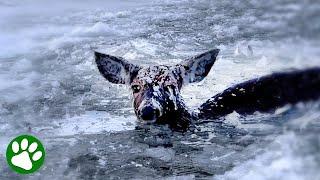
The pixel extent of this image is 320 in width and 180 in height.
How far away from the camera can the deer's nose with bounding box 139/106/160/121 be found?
54.7 inches

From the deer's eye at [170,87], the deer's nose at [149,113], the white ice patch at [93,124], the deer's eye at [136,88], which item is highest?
the deer's eye at [170,87]

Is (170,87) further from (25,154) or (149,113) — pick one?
(25,154)

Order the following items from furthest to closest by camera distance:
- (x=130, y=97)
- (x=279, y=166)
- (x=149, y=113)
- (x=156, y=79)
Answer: (x=130, y=97), (x=156, y=79), (x=149, y=113), (x=279, y=166)

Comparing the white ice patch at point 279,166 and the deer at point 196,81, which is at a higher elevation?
the deer at point 196,81

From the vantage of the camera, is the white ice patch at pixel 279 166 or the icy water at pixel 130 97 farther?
the icy water at pixel 130 97

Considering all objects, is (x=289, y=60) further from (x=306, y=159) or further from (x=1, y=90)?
(x=1, y=90)

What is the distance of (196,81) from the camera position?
1.61 metres

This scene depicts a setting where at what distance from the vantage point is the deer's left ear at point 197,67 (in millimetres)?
1585

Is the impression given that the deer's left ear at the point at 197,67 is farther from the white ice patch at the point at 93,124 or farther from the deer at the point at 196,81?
the white ice patch at the point at 93,124

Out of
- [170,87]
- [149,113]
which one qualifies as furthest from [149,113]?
[170,87]

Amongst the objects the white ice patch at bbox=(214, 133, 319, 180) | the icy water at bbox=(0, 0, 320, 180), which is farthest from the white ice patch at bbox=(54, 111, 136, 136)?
the white ice patch at bbox=(214, 133, 319, 180)

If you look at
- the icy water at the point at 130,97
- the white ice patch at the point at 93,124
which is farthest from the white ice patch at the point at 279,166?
the white ice patch at the point at 93,124

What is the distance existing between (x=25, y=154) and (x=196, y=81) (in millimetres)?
528

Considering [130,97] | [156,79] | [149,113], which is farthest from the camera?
[130,97]
